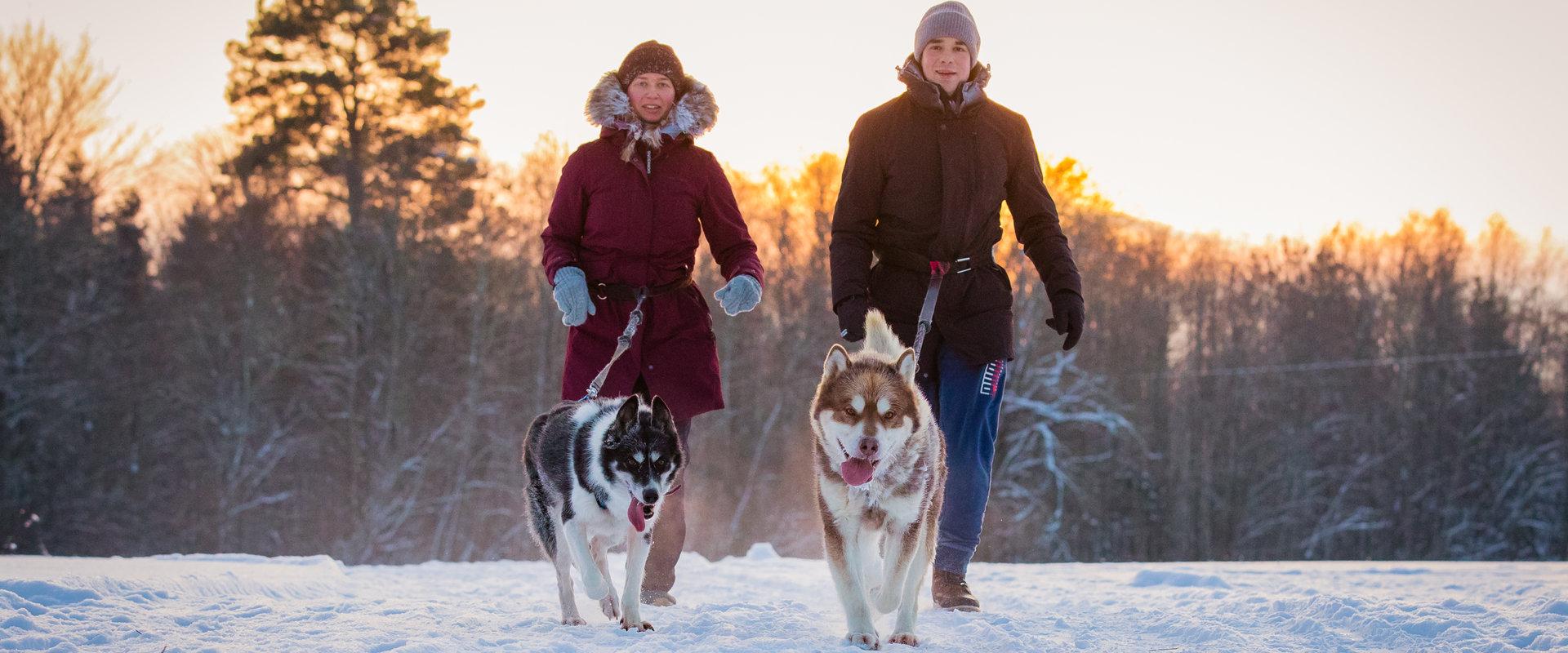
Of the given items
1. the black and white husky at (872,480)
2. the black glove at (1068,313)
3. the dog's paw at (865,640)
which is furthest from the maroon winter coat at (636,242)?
the dog's paw at (865,640)

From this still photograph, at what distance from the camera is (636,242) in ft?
18.8

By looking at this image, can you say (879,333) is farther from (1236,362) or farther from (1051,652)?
(1236,362)

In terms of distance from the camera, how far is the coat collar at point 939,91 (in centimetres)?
543

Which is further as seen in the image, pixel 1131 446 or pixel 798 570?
pixel 1131 446

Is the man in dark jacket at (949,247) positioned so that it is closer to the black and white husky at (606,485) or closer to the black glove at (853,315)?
the black glove at (853,315)

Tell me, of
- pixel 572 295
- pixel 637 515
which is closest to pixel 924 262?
pixel 572 295

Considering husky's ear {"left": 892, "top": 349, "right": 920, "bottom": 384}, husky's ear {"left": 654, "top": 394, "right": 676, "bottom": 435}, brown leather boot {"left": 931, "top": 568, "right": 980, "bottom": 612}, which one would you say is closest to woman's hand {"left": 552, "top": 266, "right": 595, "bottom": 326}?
husky's ear {"left": 654, "top": 394, "right": 676, "bottom": 435}

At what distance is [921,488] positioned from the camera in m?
4.57

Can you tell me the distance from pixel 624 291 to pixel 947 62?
5.71ft

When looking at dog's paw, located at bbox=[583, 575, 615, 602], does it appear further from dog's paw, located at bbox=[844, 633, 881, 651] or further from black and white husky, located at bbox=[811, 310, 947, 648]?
dog's paw, located at bbox=[844, 633, 881, 651]

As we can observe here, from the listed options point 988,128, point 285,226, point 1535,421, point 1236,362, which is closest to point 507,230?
point 285,226

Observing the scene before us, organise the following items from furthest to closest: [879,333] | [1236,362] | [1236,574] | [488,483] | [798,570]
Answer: [1236,362], [488,483], [798,570], [1236,574], [879,333]

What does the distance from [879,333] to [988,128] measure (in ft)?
3.88

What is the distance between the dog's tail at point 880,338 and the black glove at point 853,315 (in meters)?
0.18
